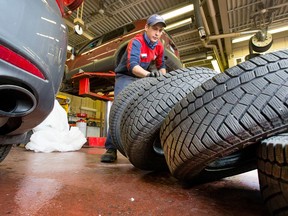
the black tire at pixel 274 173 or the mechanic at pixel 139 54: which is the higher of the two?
the mechanic at pixel 139 54

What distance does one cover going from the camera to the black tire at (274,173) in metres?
0.42

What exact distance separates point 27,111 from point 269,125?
709 mm

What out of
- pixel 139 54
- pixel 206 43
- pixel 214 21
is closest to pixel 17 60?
pixel 139 54

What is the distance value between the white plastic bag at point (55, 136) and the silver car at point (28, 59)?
4.94 feet

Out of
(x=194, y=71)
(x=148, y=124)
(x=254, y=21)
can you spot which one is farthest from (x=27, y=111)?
(x=254, y=21)

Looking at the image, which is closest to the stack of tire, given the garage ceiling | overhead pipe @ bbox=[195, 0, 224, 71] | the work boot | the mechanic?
the work boot

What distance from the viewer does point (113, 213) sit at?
53 centimetres

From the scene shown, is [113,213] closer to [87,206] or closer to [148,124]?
[87,206]

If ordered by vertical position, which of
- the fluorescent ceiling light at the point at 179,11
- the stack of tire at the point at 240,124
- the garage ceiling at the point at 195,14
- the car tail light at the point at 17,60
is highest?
the garage ceiling at the point at 195,14

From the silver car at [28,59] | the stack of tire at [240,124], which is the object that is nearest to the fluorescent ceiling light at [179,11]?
the silver car at [28,59]

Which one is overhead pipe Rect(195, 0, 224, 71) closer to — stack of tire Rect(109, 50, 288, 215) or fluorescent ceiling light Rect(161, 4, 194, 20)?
fluorescent ceiling light Rect(161, 4, 194, 20)

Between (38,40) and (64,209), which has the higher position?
(38,40)

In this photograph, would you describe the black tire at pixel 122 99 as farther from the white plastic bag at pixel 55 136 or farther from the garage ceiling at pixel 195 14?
the garage ceiling at pixel 195 14

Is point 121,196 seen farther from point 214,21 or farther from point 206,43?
point 206,43
